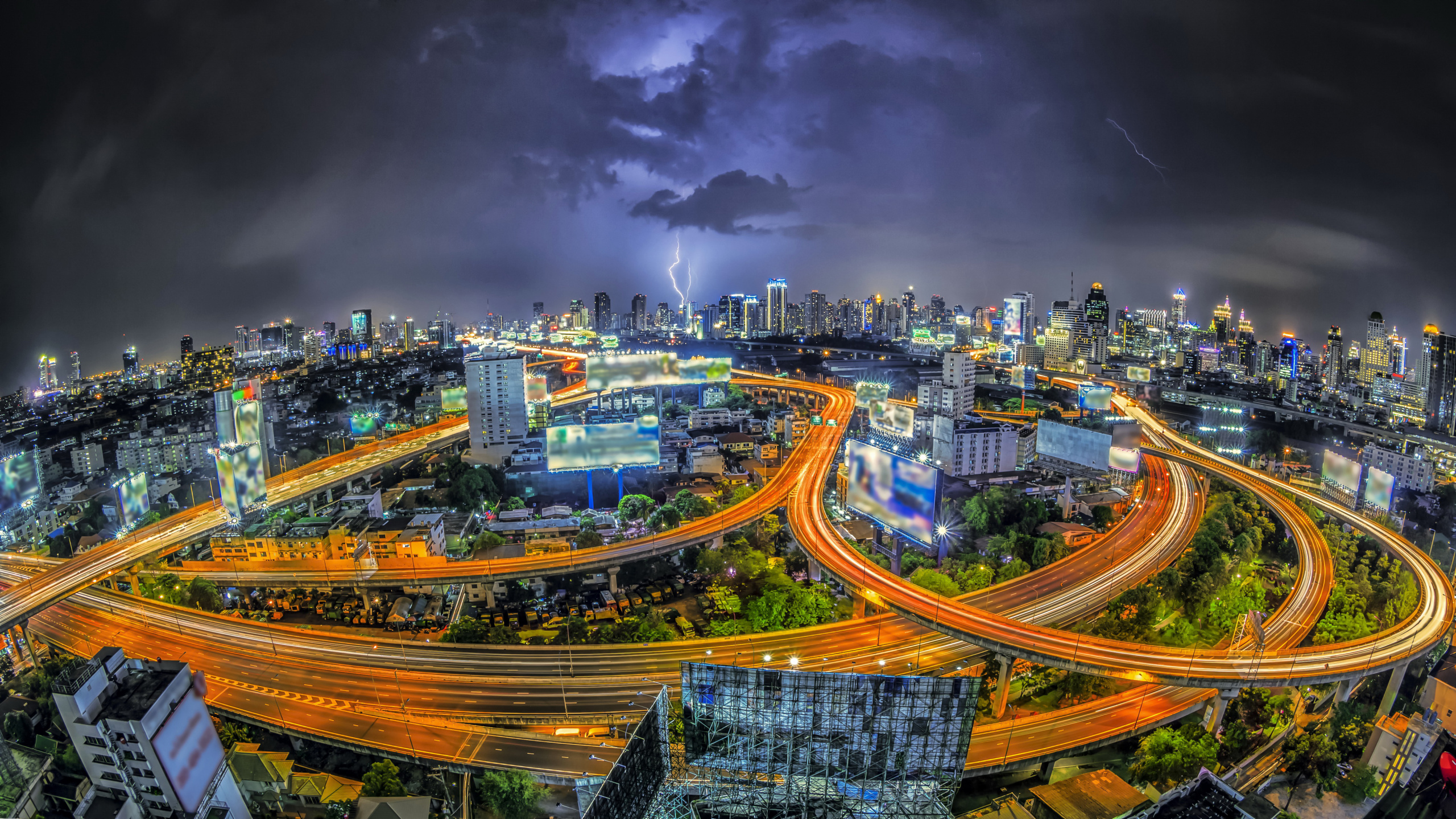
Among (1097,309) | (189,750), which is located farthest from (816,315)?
(189,750)

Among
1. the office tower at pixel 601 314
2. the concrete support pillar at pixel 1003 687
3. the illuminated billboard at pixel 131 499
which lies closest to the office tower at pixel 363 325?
the office tower at pixel 601 314

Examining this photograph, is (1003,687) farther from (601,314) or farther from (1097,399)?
(601,314)

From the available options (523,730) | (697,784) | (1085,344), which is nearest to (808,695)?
(697,784)

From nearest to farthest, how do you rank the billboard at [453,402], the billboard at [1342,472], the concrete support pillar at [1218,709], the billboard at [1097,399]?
the concrete support pillar at [1218,709] < the billboard at [1342,472] < the billboard at [1097,399] < the billboard at [453,402]

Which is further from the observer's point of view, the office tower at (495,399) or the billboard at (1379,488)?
the office tower at (495,399)

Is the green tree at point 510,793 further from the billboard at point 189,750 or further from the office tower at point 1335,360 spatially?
the office tower at point 1335,360
